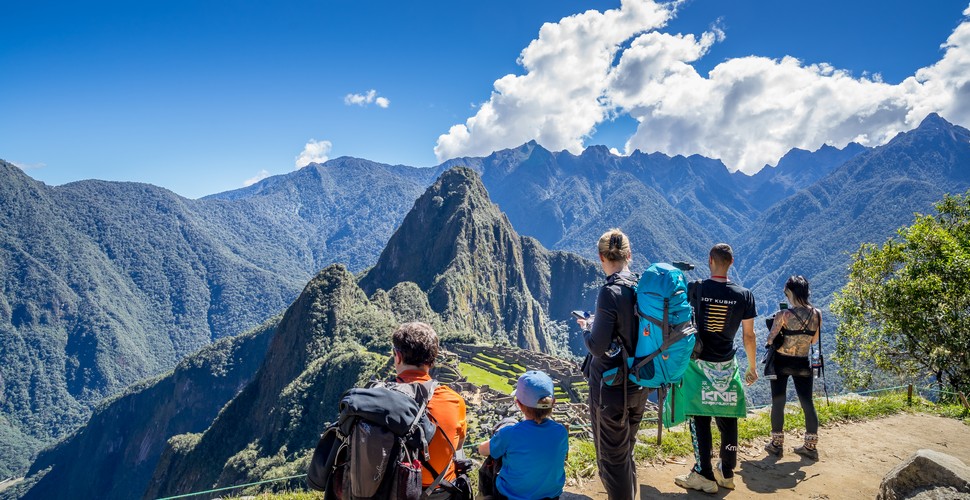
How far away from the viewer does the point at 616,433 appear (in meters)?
4.02

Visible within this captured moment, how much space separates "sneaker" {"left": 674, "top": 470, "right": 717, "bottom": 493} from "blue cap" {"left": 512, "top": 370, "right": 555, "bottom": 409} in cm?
275

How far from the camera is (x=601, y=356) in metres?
4.05

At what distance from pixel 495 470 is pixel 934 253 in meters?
15.0

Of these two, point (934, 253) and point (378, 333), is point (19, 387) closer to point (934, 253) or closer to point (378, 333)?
point (378, 333)

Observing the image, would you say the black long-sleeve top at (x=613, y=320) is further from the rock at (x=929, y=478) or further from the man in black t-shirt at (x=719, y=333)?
the rock at (x=929, y=478)

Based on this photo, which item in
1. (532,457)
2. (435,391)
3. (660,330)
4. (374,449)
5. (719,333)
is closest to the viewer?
(374,449)

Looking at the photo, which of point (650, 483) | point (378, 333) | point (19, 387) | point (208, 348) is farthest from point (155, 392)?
point (650, 483)

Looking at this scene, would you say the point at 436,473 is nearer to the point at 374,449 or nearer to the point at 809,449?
the point at 374,449

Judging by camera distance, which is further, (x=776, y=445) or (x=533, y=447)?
(x=776, y=445)

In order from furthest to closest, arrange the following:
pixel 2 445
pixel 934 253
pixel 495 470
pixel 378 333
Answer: pixel 2 445 → pixel 378 333 → pixel 934 253 → pixel 495 470

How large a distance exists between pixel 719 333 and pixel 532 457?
266 cm

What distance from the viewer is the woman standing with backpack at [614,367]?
12.8 feet

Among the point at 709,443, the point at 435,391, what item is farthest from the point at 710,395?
the point at 435,391

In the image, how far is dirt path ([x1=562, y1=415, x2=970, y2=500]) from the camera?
535 centimetres
